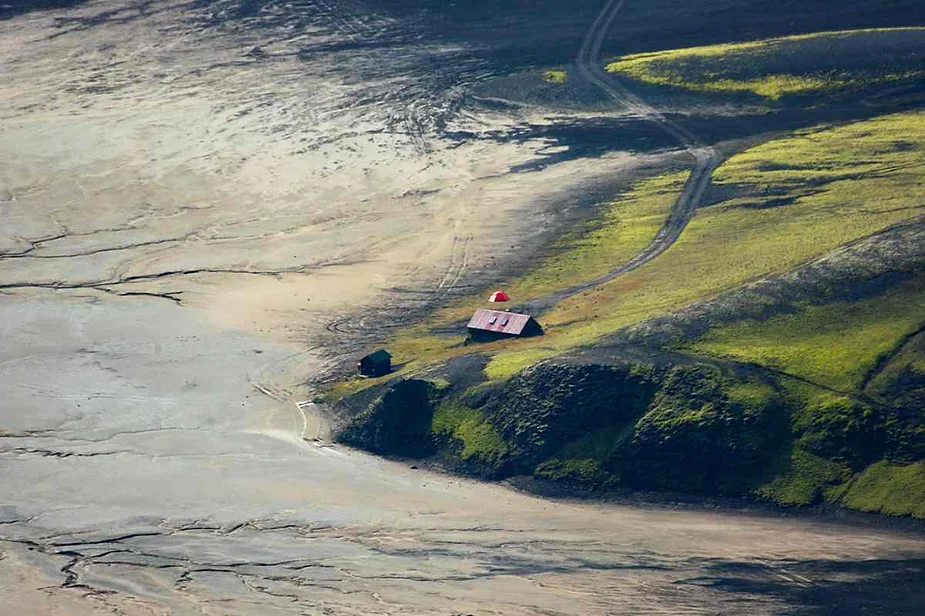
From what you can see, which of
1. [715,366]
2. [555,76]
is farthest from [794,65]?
[715,366]

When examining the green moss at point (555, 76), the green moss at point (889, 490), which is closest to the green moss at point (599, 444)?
the green moss at point (889, 490)

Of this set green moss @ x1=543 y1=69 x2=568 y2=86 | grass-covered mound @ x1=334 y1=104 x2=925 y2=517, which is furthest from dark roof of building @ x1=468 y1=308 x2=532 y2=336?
green moss @ x1=543 y1=69 x2=568 y2=86

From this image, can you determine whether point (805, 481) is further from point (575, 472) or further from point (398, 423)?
point (398, 423)

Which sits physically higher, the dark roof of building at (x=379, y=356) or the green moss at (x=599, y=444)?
the dark roof of building at (x=379, y=356)

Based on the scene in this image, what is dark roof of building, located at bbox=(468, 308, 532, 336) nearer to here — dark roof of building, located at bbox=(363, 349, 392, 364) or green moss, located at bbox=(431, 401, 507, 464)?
dark roof of building, located at bbox=(363, 349, 392, 364)

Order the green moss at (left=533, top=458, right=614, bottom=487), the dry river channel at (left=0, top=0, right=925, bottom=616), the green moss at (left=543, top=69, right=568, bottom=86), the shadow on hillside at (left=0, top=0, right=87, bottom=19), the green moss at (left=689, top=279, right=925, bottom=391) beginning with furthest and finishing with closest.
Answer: the shadow on hillside at (left=0, top=0, right=87, bottom=19) → the green moss at (left=543, top=69, right=568, bottom=86) → the green moss at (left=689, top=279, right=925, bottom=391) → the green moss at (left=533, top=458, right=614, bottom=487) → the dry river channel at (left=0, top=0, right=925, bottom=616)

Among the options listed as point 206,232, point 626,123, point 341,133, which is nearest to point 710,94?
point 626,123

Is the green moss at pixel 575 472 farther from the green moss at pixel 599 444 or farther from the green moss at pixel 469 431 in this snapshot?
the green moss at pixel 469 431
